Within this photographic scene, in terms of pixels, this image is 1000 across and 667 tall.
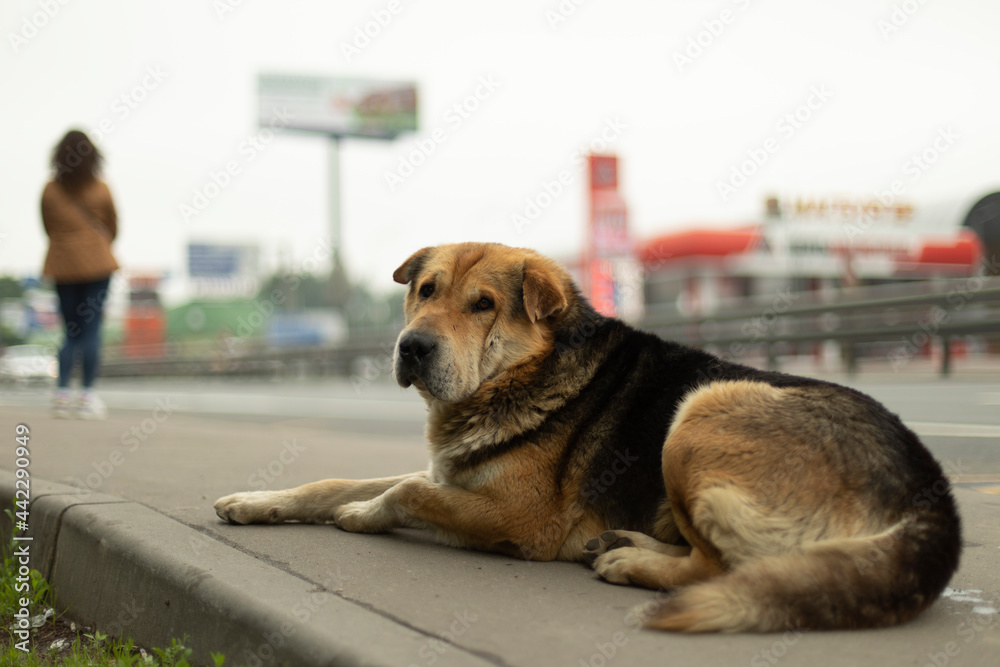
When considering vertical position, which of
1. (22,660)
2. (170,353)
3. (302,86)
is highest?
(302,86)

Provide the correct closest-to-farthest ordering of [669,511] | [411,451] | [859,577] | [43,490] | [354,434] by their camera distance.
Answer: [859,577]
[669,511]
[43,490]
[411,451]
[354,434]

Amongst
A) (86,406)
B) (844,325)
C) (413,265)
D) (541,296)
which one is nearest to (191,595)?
(541,296)

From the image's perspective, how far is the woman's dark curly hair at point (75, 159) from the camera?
855 cm

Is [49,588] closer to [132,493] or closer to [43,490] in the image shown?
[43,490]

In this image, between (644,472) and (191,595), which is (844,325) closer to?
(644,472)

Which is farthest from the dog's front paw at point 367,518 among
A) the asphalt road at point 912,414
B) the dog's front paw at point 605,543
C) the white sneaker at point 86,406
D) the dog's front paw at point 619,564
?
the white sneaker at point 86,406

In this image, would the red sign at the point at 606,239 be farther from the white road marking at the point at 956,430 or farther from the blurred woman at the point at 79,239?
the blurred woman at the point at 79,239

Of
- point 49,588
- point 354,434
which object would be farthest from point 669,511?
point 354,434

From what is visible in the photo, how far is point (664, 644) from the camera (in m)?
2.22

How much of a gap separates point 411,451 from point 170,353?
132 ft

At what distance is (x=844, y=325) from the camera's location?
53.2ft

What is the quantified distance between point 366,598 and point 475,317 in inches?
59.0

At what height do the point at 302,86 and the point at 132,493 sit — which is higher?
the point at 302,86

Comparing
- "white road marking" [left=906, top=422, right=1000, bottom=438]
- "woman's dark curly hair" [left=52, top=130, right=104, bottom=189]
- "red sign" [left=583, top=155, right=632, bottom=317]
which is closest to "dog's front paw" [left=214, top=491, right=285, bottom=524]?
"white road marking" [left=906, top=422, right=1000, bottom=438]
